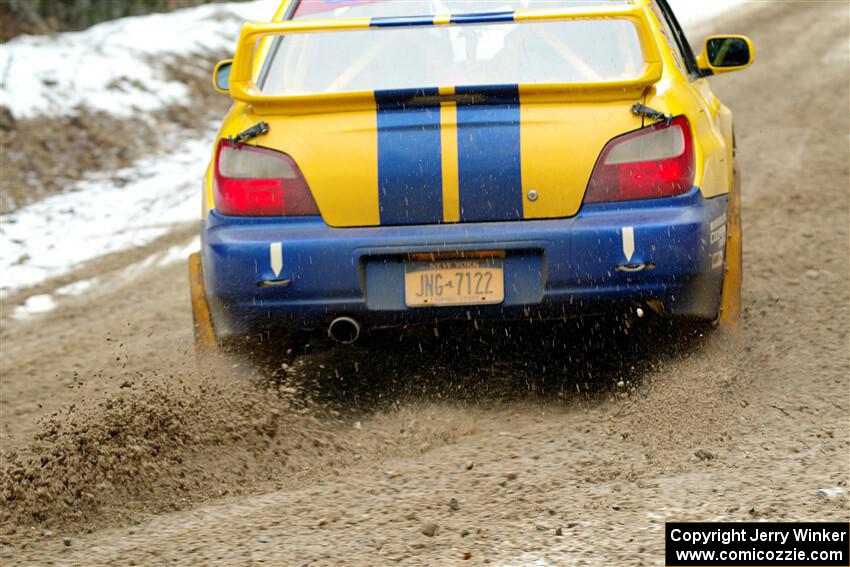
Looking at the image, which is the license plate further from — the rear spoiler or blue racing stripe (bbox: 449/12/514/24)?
blue racing stripe (bbox: 449/12/514/24)

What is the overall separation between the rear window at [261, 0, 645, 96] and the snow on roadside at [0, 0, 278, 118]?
6841 mm

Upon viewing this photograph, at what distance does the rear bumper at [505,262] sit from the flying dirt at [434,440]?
0.40 meters

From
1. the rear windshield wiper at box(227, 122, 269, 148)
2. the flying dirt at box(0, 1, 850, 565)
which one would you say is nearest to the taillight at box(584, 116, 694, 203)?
the flying dirt at box(0, 1, 850, 565)

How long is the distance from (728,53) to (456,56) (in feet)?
4.53

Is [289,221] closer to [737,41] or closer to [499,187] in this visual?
[499,187]

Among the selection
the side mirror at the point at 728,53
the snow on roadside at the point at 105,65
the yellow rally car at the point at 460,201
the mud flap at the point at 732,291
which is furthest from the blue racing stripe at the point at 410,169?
the snow on roadside at the point at 105,65

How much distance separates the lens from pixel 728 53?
5324mm

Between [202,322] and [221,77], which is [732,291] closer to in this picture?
[202,322]

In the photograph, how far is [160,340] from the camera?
19.6 feet

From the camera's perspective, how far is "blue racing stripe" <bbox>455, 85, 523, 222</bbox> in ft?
13.4

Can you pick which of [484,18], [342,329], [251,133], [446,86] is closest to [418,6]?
[484,18]

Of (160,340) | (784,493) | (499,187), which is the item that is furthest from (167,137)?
(784,493)

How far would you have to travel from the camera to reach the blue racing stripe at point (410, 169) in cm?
410

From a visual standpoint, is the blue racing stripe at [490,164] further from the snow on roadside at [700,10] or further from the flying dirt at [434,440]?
the snow on roadside at [700,10]
